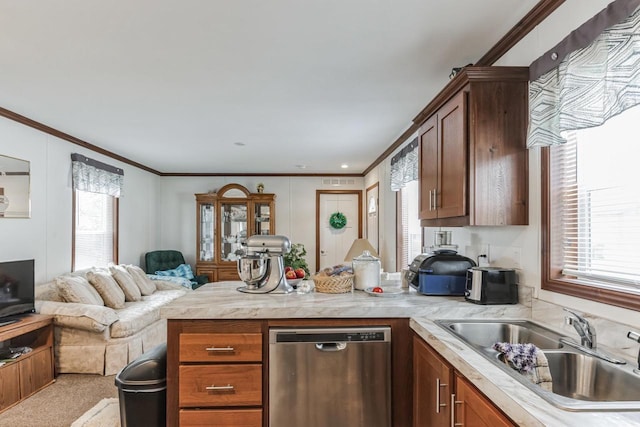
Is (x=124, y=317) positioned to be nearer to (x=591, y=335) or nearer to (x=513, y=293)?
(x=513, y=293)

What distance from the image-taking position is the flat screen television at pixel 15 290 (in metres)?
3.14

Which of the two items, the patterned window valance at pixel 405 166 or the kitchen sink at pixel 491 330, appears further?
the patterned window valance at pixel 405 166

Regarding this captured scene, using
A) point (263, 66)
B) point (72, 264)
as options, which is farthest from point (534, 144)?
point (72, 264)

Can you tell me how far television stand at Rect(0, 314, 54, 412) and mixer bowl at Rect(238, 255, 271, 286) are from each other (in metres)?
2.06

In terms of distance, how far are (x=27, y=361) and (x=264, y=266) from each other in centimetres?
236

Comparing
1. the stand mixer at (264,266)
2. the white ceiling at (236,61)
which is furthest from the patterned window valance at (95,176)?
the stand mixer at (264,266)

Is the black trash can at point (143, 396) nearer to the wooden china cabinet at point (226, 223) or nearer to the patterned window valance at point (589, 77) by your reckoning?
the patterned window valance at point (589, 77)

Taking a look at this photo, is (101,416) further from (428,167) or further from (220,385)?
(428,167)

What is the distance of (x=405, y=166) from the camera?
3.89m

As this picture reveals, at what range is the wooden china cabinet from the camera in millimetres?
6754

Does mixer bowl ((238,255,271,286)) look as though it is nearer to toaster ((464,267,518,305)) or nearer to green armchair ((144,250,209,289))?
toaster ((464,267,518,305))

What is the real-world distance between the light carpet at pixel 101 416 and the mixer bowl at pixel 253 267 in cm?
145

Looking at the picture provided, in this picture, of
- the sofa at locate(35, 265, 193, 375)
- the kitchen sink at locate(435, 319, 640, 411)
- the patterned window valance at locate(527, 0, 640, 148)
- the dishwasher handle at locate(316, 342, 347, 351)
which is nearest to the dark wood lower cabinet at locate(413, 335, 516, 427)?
the kitchen sink at locate(435, 319, 640, 411)

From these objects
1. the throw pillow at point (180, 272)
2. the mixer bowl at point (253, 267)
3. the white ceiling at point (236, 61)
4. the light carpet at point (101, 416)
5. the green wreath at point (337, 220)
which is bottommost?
the light carpet at point (101, 416)
